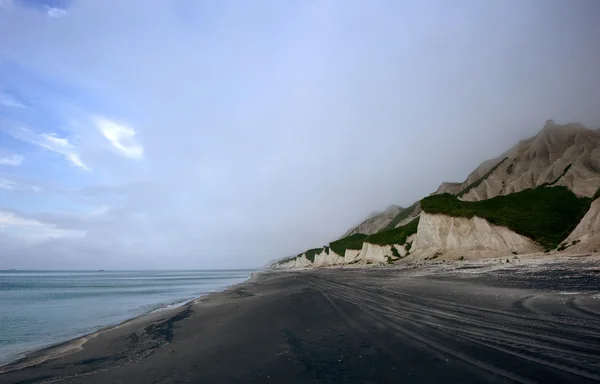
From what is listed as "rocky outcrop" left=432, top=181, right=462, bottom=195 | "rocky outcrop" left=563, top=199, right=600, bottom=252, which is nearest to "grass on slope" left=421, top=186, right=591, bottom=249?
"rocky outcrop" left=563, top=199, right=600, bottom=252

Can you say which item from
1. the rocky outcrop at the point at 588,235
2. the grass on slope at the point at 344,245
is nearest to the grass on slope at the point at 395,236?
the grass on slope at the point at 344,245

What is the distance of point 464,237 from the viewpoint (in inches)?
2281

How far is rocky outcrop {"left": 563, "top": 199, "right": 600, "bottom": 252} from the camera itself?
33375 millimetres

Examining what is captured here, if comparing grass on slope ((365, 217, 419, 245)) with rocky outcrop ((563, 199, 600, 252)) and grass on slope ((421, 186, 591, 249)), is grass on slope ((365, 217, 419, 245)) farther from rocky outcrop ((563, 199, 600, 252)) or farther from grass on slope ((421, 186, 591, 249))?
rocky outcrop ((563, 199, 600, 252))

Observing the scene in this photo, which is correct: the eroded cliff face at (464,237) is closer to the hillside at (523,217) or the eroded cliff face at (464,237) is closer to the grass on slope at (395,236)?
the hillside at (523,217)

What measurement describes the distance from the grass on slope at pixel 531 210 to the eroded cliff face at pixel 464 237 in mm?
1040

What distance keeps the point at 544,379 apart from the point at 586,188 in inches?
3149

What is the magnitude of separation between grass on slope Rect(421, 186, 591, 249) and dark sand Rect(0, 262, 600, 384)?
135ft

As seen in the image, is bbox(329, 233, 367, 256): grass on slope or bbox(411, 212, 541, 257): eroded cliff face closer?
bbox(411, 212, 541, 257): eroded cliff face

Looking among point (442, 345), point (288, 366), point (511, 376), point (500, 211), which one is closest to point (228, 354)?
point (288, 366)

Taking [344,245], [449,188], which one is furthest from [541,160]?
[344,245]

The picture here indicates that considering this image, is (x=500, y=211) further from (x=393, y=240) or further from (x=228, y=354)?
(x=228, y=354)

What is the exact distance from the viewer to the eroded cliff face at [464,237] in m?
49.0

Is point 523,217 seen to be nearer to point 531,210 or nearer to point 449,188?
point 531,210
